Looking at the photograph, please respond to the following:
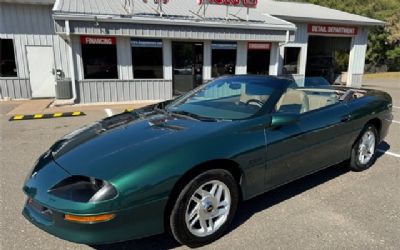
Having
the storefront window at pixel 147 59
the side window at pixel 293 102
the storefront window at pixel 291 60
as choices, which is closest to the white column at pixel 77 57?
the storefront window at pixel 147 59

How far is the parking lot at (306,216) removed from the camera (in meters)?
2.87

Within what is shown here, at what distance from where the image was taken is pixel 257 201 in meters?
3.68

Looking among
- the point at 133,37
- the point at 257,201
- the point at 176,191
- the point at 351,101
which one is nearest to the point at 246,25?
the point at 133,37

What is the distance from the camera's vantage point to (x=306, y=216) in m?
3.35

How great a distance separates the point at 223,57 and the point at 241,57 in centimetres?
80

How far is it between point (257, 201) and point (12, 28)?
1183cm

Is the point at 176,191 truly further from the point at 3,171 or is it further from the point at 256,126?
the point at 3,171

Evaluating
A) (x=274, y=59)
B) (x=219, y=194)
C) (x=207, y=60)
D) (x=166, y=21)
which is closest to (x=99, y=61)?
(x=166, y=21)

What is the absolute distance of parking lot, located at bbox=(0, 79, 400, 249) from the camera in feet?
9.42

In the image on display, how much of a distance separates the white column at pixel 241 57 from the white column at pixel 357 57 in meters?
6.80

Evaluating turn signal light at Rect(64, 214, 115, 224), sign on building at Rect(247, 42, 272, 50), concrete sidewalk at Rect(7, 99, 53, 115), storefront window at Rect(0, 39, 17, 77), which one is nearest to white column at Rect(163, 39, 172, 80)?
sign on building at Rect(247, 42, 272, 50)

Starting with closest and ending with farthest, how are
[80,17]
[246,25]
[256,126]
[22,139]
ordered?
[256,126], [22,139], [80,17], [246,25]

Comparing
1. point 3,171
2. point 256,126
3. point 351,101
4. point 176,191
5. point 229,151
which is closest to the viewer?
point 176,191

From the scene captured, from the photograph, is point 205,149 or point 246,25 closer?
point 205,149
